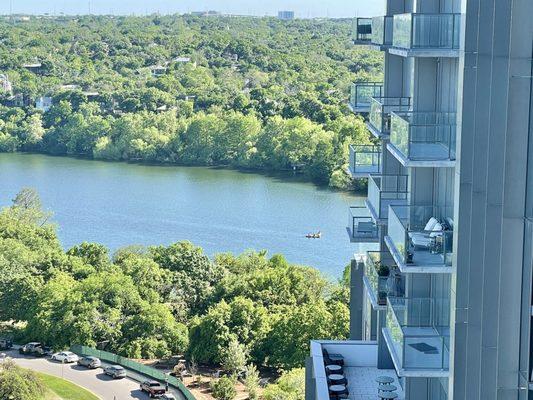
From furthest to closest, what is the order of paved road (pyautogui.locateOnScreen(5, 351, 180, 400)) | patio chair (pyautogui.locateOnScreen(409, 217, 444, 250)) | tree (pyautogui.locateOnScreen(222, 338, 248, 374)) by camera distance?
tree (pyautogui.locateOnScreen(222, 338, 248, 374))
paved road (pyautogui.locateOnScreen(5, 351, 180, 400))
patio chair (pyautogui.locateOnScreen(409, 217, 444, 250))

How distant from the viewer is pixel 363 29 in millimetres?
13117

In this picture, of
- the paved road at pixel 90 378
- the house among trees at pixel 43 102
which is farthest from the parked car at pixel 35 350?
the house among trees at pixel 43 102

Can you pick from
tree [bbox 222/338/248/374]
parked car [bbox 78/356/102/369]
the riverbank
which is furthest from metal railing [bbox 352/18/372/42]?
the riverbank

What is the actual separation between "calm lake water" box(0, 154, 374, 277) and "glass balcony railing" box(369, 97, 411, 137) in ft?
82.3

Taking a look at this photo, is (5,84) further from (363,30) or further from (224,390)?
(363,30)

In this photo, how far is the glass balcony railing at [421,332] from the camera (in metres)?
9.23

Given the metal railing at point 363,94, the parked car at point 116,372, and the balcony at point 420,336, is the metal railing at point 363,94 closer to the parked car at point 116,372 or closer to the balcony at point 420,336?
the balcony at point 420,336

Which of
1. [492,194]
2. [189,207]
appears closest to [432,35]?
[492,194]

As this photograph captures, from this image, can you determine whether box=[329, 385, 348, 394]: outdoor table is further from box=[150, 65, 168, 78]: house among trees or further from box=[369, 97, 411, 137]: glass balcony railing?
box=[150, 65, 168, 78]: house among trees

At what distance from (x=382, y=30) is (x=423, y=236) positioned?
10.0 feet

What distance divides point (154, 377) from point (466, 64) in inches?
A: 744

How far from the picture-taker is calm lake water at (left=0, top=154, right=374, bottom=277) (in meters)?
44.1

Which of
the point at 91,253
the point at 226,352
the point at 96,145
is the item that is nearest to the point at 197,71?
the point at 96,145

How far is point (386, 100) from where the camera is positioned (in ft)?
43.1
